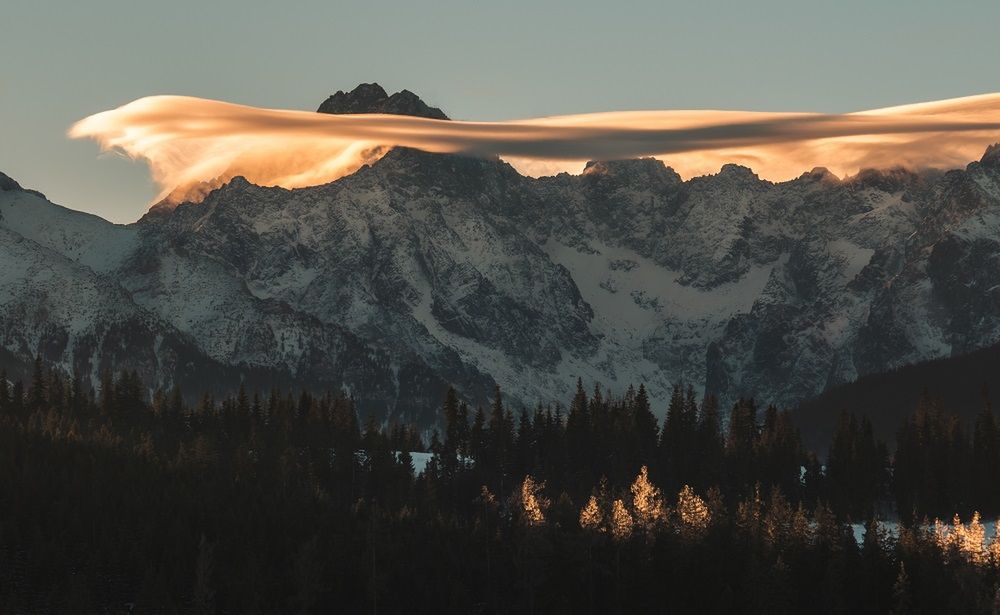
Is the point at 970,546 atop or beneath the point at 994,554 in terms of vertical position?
atop

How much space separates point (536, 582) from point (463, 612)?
24.9 feet

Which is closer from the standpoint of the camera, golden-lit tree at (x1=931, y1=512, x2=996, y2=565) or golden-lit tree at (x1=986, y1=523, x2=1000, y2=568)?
golden-lit tree at (x1=986, y1=523, x2=1000, y2=568)

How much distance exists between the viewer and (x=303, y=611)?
196375mm

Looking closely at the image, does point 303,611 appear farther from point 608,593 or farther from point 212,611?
point 608,593

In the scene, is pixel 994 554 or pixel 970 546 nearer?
pixel 994 554

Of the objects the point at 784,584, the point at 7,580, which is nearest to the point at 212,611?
the point at 7,580

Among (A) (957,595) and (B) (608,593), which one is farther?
(B) (608,593)

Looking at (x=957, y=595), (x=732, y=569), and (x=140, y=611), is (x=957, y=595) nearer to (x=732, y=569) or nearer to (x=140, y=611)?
(x=732, y=569)

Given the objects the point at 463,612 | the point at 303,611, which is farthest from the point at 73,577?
the point at 463,612

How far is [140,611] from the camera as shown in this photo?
192 metres

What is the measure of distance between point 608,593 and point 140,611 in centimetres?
4426

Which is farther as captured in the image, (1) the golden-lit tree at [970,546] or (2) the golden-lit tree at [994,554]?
(1) the golden-lit tree at [970,546]

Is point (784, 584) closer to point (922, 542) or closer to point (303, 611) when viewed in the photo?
point (922, 542)

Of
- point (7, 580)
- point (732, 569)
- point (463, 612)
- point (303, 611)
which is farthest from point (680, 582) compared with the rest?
point (7, 580)
